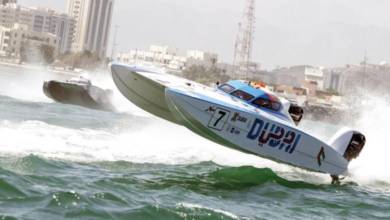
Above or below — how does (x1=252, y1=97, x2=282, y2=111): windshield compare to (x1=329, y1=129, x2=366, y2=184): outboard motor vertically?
above

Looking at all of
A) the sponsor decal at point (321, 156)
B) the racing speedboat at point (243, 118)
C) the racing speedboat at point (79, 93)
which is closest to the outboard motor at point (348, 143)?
the racing speedboat at point (243, 118)

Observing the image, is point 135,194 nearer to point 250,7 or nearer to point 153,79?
point 153,79

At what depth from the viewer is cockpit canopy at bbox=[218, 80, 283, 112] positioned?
17.7 metres

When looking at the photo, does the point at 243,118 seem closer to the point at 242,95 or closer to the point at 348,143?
the point at 242,95

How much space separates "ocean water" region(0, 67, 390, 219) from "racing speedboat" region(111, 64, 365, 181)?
51 centimetres

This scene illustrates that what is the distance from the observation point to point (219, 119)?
16.5 m

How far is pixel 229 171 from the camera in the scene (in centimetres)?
1702

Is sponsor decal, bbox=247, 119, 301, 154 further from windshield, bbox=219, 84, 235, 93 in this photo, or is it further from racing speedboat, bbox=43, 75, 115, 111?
racing speedboat, bbox=43, 75, 115, 111

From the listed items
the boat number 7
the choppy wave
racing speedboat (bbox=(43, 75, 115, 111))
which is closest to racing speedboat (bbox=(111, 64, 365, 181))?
the boat number 7

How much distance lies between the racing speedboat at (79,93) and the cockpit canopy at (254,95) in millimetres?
15187

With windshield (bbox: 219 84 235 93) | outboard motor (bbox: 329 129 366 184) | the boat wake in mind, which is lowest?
the boat wake

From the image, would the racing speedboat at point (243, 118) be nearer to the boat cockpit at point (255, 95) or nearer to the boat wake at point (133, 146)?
the boat cockpit at point (255, 95)

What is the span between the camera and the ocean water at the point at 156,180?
11.5 metres

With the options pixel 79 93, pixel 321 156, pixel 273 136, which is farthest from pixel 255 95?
pixel 79 93
